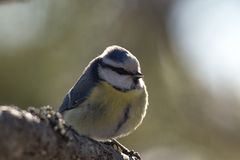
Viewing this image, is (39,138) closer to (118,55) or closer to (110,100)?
(110,100)

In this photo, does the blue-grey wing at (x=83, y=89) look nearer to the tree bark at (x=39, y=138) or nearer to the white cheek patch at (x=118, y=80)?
the white cheek patch at (x=118, y=80)

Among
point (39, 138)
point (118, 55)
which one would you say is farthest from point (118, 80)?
point (39, 138)

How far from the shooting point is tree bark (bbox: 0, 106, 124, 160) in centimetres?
185

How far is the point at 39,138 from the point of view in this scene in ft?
6.51

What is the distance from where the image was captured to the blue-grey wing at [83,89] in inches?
117

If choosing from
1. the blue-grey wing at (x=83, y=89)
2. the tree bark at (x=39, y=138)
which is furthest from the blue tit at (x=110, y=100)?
the tree bark at (x=39, y=138)

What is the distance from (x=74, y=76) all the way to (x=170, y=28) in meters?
0.73

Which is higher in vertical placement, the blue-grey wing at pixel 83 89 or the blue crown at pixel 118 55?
the blue crown at pixel 118 55

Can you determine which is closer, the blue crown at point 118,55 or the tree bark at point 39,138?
the tree bark at point 39,138

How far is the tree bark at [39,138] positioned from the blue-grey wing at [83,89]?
0.61m

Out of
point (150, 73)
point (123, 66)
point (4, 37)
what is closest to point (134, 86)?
point (123, 66)

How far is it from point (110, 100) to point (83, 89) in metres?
0.16

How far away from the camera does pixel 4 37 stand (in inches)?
161

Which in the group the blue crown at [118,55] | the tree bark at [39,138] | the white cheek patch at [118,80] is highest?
the blue crown at [118,55]
